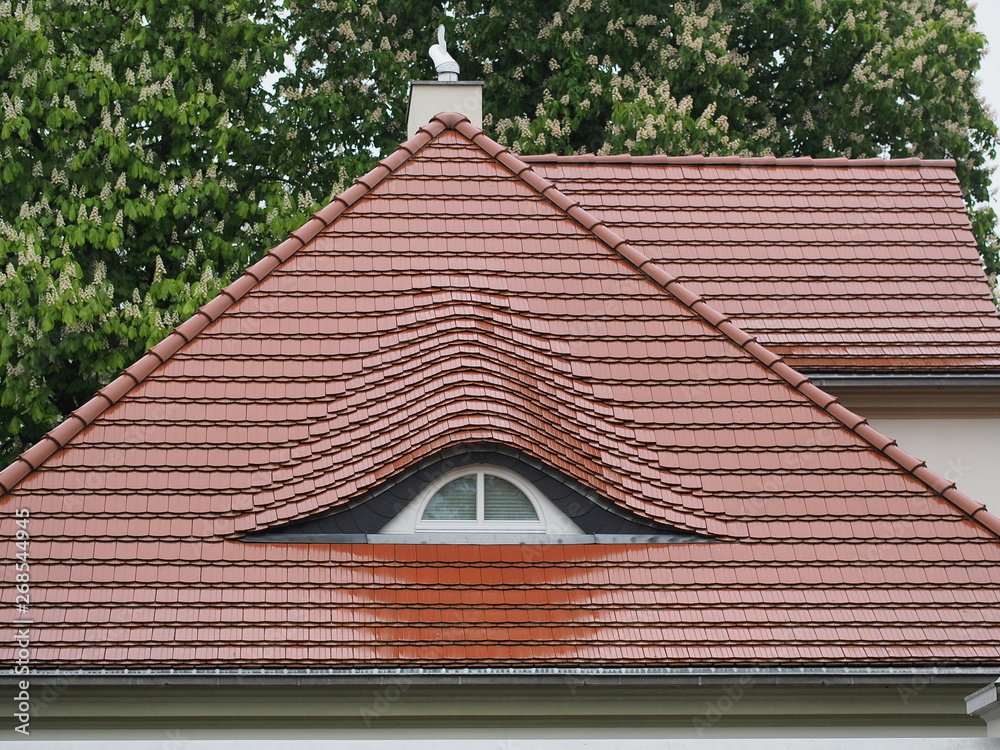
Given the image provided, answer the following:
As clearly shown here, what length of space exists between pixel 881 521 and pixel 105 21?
11.8m

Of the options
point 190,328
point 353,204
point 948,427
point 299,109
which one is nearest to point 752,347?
point 948,427

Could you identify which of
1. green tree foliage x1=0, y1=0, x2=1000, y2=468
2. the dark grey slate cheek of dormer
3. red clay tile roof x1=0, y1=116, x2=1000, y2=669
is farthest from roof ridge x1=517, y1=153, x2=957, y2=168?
the dark grey slate cheek of dormer

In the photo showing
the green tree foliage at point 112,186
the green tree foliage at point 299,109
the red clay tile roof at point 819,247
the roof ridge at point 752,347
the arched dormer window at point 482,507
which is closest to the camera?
the arched dormer window at point 482,507

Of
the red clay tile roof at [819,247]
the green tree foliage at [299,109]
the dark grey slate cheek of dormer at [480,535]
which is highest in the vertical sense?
the green tree foliage at [299,109]

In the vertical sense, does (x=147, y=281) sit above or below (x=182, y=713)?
above

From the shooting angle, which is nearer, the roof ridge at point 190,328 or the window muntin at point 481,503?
A: the roof ridge at point 190,328

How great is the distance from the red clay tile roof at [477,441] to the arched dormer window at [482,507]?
0.19 meters

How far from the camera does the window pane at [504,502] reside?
363 inches

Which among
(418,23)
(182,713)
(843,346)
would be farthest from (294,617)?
(418,23)

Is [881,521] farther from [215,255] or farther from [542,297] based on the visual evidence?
[215,255]

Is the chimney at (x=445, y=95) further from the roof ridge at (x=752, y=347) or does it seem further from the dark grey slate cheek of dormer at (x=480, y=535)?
the dark grey slate cheek of dormer at (x=480, y=535)

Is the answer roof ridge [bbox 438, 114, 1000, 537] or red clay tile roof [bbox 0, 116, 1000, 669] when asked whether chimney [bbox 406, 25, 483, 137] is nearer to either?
roof ridge [bbox 438, 114, 1000, 537]

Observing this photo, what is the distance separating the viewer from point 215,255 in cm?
1638

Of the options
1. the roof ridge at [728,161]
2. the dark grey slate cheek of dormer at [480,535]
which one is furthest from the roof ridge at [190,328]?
the roof ridge at [728,161]
